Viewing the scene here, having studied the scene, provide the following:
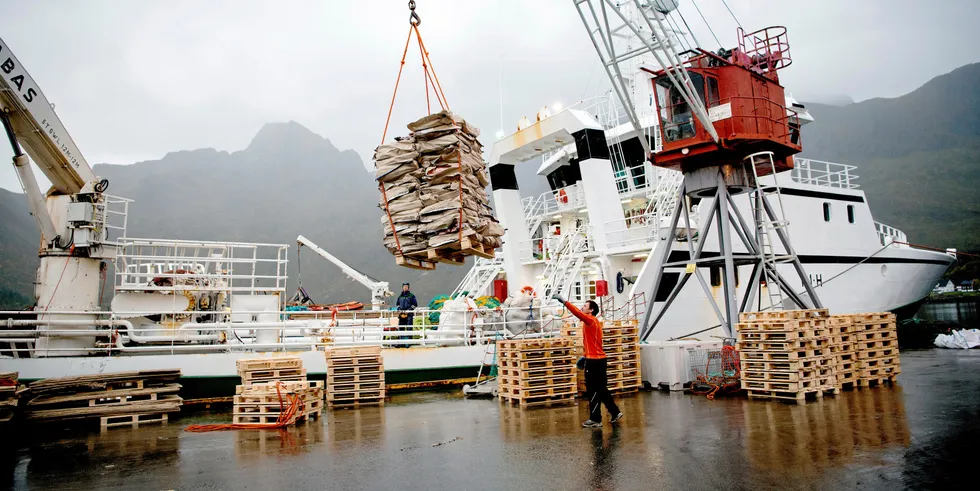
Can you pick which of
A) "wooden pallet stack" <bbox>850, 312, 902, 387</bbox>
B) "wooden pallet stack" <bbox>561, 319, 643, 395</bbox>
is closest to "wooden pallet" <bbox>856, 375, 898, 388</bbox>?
"wooden pallet stack" <bbox>850, 312, 902, 387</bbox>

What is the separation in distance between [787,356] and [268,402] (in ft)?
29.7

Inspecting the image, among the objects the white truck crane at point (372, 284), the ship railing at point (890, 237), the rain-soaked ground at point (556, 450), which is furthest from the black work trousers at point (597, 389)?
the ship railing at point (890, 237)

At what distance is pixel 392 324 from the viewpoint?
1473cm

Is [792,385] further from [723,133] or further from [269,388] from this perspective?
[269,388]

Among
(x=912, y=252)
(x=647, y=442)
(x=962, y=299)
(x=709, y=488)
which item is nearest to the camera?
(x=709, y=488)

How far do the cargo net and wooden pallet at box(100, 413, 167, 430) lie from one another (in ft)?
33.3

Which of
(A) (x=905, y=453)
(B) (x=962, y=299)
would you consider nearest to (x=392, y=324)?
(A) (x=905, y=453)

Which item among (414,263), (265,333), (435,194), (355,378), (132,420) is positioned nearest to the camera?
(435,194)

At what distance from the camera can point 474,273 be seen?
75.3 feet

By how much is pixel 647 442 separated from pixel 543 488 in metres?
2.39

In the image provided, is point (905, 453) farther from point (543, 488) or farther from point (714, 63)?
point (714, 63)

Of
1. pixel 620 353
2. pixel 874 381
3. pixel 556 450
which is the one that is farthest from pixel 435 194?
pixel 874 381

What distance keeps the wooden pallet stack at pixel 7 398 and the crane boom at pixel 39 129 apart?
510cm

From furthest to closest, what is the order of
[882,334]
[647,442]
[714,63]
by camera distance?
[714,63], [882,334], [647,442]
